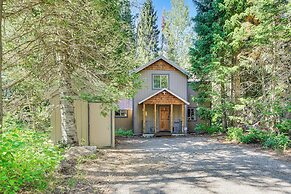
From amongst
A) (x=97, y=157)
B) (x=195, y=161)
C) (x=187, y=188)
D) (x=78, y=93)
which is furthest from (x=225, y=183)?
(x=78, y=93)

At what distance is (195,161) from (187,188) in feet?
10.2

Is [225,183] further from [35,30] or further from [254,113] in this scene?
[254,113]

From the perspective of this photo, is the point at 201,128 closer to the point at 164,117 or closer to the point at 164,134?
the point at 164,134

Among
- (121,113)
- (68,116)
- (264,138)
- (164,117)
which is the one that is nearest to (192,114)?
(164,117)

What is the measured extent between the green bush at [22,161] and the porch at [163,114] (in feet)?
47.8

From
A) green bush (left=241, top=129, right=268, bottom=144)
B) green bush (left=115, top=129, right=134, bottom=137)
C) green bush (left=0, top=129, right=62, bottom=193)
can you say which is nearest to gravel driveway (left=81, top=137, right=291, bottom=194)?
green bush (left=0, top=129, right=62, bottom=193)

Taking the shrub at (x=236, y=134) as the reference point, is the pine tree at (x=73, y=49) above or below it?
above

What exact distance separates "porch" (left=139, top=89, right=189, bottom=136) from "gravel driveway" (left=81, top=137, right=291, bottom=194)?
9.99 meters

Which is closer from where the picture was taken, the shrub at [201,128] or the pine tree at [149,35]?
the shrub at [201,128]

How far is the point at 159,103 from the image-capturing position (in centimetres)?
1906

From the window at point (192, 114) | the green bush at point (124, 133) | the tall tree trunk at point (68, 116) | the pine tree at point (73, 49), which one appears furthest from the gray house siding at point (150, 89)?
the tall tree trunk at point (68, 116)

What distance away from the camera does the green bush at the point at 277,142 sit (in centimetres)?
990

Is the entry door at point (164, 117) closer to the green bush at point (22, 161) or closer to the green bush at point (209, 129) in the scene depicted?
the green bush at point (209, 129)

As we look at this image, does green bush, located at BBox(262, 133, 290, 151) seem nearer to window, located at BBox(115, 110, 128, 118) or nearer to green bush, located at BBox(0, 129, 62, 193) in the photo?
green bush, located at BBox(0, 129, 62, 193)
